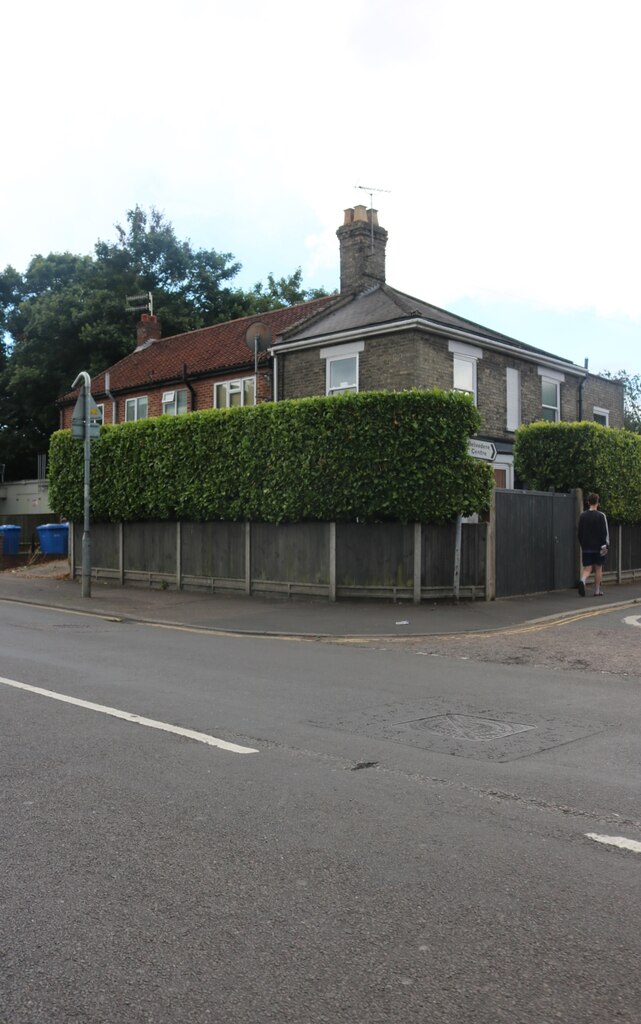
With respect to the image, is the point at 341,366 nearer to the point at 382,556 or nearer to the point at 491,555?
the point at 382,556

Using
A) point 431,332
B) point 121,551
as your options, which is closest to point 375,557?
point 121,551

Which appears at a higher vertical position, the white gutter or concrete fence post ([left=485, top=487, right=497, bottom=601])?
the white gutter

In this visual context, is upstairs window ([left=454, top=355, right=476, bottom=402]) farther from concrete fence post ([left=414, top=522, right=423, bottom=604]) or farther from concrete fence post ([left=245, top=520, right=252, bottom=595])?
concrete fence post ([left=414, top=522, right=423, bottom=604])

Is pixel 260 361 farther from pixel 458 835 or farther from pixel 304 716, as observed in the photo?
pixel 458 835

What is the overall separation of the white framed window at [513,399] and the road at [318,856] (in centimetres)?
1860

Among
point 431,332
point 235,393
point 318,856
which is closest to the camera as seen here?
point 318,856

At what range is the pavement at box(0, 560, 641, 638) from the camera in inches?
535

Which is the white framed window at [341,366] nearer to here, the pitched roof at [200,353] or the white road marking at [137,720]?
the pitched roof at [200,353]

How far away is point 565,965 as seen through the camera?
312 cm

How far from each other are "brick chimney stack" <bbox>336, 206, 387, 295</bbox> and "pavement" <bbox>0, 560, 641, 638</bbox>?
12.3 metres

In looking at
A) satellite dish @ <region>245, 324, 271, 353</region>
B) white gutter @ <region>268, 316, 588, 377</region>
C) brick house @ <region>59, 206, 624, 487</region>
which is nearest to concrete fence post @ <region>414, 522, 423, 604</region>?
brick house @ <region>59, 206, 624, 487</region>

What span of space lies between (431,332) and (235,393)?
26.8 feet

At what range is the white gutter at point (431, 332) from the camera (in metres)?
22.9

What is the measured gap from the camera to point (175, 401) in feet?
104
